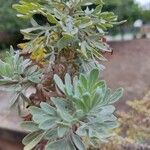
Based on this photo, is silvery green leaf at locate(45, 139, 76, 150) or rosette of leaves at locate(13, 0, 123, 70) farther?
rosette of leaves at locate(13, 0, 123, 70)

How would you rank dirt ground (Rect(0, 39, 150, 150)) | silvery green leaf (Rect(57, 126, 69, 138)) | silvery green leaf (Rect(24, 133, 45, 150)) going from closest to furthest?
silvery green leaf (Rect(57, 126, 69, 138)) → silvery green leaf (Rect(24, 133, 45, 150)) → dirt ground (Rect(0, 39, 150, 150))

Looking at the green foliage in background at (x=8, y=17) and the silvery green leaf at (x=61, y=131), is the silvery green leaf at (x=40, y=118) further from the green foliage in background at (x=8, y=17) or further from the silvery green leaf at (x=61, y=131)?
the green foliage in background at (x=8, y=17)

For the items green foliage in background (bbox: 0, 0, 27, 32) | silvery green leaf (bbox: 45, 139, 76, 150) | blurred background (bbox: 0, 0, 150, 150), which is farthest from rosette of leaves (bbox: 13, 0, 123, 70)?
green foliage in background (bbox: 0, 0, 27, 32)

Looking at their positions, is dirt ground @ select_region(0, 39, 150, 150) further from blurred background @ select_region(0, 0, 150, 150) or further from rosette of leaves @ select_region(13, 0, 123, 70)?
rosette of leaves @ select_region(13, 0, 123, 70)

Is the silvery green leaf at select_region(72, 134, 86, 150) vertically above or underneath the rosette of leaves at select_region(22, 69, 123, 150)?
underneath

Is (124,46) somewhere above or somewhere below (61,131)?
below

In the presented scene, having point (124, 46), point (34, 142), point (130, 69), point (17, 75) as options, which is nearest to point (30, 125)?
point (34, 142)

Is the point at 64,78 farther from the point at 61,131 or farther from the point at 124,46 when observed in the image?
the point at 124,46

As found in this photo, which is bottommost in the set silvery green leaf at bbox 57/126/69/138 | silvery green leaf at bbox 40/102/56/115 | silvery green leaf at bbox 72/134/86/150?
silvery green leaf at bbox 72/134/86/150

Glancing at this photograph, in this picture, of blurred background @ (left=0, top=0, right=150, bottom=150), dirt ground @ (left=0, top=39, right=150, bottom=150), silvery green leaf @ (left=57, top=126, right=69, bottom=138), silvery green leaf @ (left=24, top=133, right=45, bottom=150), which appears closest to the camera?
silvery green leaf @ (left=57, top=126, right=69, bottom=138)
